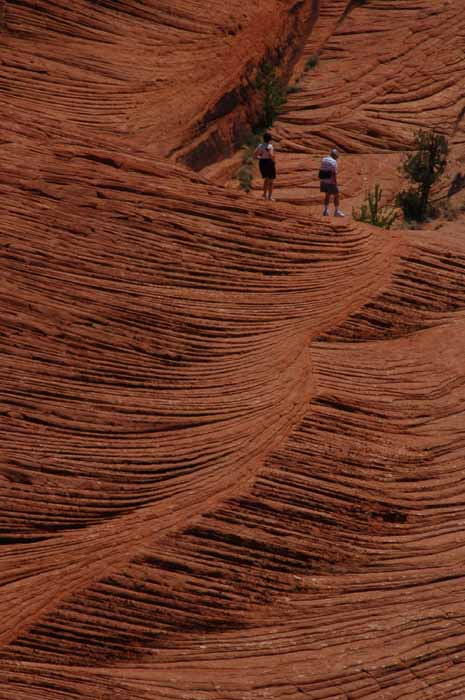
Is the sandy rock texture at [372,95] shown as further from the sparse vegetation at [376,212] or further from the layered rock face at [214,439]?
the layered rock face at [214,439]

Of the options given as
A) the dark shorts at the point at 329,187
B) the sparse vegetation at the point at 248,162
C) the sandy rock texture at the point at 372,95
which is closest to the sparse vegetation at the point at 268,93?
the sandy rock texture at the point at 372,95

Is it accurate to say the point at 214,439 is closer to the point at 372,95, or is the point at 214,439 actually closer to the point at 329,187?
the point at 329,187

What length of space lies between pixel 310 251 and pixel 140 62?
7.70 meters

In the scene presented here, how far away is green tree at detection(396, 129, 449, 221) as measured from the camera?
75.9ft

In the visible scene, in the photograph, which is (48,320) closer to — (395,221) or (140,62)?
(395,221)

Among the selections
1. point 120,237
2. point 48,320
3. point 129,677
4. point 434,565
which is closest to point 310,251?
point 120,237

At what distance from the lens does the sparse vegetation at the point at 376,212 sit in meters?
22.0

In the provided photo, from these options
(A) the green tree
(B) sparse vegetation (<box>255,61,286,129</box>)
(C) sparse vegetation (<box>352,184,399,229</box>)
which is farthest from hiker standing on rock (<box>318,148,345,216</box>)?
(B) sparse vegetation (<box>255,61,286,129</box>)

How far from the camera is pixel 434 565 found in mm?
15828

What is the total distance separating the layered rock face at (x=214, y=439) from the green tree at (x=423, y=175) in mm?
1401

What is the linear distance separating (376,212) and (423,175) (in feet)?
5.38

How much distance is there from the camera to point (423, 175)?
23.1m

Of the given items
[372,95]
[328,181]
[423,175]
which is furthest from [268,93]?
[328,181]

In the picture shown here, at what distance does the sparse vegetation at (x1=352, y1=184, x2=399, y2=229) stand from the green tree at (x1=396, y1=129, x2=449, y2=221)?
325 mm
